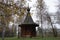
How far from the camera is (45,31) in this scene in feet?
161

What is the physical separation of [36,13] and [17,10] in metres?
26.8

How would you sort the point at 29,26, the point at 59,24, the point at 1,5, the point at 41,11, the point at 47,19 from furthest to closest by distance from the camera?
the point at 59,24, the point at 47,19, the point at 41,11, the point at 29,26, the point at 1,5

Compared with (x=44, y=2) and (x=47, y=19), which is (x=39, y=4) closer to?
(x=44, y=2)

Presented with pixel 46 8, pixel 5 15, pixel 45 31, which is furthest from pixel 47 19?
pixel 5 15

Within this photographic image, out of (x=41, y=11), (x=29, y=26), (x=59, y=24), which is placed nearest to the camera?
(x=29, y=26)

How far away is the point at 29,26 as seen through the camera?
3428 cm

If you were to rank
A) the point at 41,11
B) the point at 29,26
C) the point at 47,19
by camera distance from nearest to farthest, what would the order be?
the point at 29,26
the point at 41,11
the point at 47,19

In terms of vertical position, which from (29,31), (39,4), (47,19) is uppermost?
(39,4)

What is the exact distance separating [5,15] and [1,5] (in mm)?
949

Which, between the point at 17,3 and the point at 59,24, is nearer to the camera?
the point at 17,3

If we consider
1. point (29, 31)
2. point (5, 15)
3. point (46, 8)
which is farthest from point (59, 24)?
point (5, 15)

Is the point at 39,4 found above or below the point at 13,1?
above

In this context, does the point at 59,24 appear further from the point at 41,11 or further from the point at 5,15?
the point at 5,15

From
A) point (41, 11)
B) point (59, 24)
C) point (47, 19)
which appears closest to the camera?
point (41, 11)
